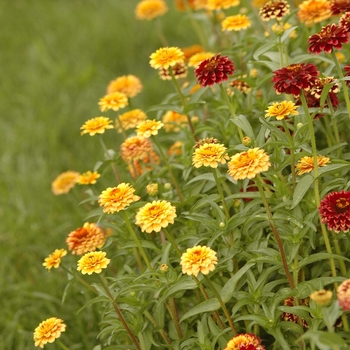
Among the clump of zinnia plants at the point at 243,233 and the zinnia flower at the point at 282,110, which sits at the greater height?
the zinnia flower at the point at 282,110

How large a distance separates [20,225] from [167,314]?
1214 millimetres

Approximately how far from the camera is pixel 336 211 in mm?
1413

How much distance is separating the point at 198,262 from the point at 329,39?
0.69 meters

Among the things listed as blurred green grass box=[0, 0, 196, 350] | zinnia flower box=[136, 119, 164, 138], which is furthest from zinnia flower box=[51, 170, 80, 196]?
zinnia flower box=[136, 119, 164, 138]

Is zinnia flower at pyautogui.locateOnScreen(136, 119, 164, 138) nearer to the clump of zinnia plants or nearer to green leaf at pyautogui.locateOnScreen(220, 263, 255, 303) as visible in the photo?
the clump of zinnia plants

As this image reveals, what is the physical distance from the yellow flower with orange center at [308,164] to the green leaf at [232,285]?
1.06 ft

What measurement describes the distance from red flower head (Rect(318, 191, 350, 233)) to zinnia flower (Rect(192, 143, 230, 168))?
0.98 feet

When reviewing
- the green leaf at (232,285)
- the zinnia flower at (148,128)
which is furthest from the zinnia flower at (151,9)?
the green leaf at (232,285)

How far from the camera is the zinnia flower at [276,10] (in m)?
1.97

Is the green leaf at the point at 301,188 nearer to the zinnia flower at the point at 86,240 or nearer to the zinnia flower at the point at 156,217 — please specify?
the zinnia flower at the point at 156,217

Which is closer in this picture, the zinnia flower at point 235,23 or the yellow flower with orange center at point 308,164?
the yellow flower with orange center at point 308,164

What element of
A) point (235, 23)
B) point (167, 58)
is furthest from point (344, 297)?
point (235, 23)

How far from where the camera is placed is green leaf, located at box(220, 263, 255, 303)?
5.03ft

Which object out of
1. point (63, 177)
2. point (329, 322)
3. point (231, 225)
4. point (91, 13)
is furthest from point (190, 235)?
point (91, 13)
